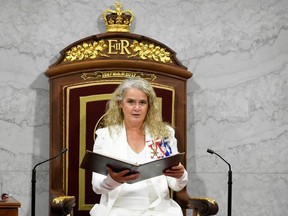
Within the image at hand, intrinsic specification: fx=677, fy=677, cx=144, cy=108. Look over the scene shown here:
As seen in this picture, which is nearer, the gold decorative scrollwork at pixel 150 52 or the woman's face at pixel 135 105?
the woman's face at pixel 135 105

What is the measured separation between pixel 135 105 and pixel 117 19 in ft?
3.11

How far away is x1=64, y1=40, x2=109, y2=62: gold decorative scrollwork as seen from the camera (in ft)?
17.0

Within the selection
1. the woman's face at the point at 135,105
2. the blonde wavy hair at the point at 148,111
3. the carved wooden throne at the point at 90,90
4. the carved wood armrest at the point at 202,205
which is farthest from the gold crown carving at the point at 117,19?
the carved wood armrest at the point at 202,205

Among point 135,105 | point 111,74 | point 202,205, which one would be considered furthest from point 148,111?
point 202,205

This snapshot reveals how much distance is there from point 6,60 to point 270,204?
2.50 m

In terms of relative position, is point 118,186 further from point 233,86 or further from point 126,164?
point 233,86

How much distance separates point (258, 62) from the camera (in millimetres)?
5715

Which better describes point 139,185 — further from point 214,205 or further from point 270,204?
point 270,204

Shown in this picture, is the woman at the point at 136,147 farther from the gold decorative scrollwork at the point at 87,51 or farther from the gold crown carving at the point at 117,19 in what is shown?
the gold crown carving at the point at 117,19

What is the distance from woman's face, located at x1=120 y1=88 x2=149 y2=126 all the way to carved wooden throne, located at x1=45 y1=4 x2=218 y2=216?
468mm

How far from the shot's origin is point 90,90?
515 cm

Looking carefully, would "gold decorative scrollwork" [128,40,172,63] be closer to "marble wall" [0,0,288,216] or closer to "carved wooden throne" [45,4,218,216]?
"carved wooden throne" [45,4,218,216]

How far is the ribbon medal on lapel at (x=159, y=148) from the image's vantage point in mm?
4672

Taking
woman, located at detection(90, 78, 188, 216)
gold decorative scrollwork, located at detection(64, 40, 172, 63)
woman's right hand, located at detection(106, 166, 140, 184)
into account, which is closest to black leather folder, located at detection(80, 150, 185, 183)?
woman's right hand, located at detection(106, 166, 140, 184)
